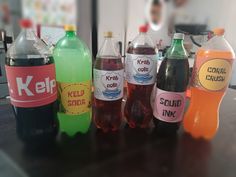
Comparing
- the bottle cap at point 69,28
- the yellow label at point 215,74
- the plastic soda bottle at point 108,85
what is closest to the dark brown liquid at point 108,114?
the plastic soda bottle at point 108,85

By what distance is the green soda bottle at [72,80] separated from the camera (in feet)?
1.54

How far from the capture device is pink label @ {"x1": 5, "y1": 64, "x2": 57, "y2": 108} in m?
0.41

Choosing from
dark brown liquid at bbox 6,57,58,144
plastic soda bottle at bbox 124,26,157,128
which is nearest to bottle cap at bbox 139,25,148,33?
plastic soda bottle at bbox 124,26,157,128

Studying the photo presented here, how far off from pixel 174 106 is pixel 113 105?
0.17 metres

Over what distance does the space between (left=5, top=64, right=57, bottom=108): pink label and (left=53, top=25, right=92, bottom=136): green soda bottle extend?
0.05 meters

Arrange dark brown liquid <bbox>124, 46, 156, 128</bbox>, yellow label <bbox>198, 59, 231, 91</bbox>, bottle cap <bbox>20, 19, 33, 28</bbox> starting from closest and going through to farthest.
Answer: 1. bottle cap <bbox>20, 19, 33, 28</bbox>
2. yellow label <bbox>198, 59, 231, 91</bbox>
3. dark brown liquid <bbox>124, 46, 156, 128</bbox>

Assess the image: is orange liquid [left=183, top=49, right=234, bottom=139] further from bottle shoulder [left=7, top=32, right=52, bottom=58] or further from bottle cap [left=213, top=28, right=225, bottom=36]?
bottle shoulder [left=7, top=32, right=52, bottom=58]

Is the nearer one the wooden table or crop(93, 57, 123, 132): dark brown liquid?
the wooden table

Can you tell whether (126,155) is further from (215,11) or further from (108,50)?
(215,11)

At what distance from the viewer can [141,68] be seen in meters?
0.51

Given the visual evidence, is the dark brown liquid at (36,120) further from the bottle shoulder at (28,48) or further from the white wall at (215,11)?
the white wall at (215,11)

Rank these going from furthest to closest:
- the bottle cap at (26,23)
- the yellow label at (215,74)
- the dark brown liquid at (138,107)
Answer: the dark brown liquid at (138,107)
the yellow label at (215,74)
the bottle cap at (26,23)

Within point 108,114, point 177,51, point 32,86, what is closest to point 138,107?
point 108,114

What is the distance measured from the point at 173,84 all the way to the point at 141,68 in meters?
0.09
